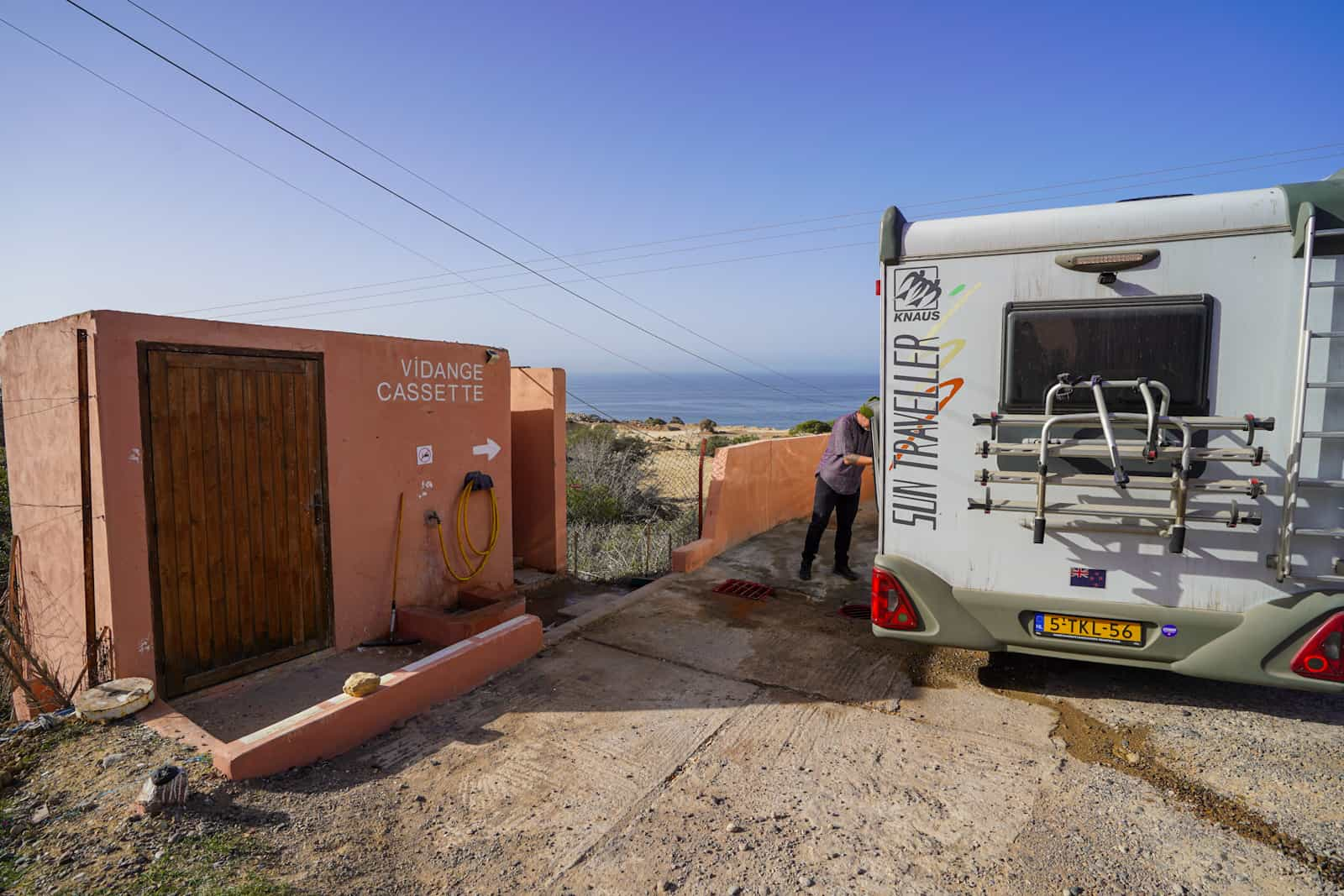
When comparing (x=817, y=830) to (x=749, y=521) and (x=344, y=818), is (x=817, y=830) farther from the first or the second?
(x=749, y=521)

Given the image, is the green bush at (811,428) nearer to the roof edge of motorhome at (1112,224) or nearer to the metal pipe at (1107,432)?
the roof edge of motorhome at (1112,224)

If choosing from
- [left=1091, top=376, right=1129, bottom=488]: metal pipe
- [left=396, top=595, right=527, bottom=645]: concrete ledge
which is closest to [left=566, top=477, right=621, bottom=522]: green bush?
[left=396, top=595, right=527, bottom=645]: concrete ledge

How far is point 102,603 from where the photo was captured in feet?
14.3

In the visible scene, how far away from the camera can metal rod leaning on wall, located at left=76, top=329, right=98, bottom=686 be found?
4.21 meters

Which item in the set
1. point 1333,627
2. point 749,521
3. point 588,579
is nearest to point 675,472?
point 749,521

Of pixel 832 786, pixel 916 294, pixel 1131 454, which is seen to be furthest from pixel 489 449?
pixel 1131 454

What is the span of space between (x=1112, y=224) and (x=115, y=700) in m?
Result: 5.97

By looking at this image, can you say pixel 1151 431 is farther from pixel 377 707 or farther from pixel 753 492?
pixel 753 492

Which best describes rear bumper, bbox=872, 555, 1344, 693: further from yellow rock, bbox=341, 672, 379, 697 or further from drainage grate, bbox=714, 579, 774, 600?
yellow rock, bbox=341, 672, 379, 697

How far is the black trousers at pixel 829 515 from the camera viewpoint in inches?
284

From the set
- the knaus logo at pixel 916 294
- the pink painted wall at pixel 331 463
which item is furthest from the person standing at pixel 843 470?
the pink painted wall at pixel 331 463

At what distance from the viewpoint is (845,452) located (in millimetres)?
6953

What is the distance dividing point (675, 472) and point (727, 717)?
12.8 metres

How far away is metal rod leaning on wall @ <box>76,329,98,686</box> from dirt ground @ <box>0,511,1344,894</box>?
740mm
